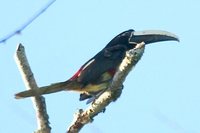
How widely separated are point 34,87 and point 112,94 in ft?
1.32

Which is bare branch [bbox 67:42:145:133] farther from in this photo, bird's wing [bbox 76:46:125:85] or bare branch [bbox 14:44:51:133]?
bird's wing [bbox 76:46:125:85]

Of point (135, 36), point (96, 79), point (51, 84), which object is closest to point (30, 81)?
point (51, 84)

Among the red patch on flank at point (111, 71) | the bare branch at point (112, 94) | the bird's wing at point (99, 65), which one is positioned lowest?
the bare branch at point (112, 94)

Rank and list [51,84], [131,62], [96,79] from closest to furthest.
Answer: [131,62] < [51,84] < [96,79]

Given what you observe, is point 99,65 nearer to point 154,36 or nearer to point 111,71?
point 111,71

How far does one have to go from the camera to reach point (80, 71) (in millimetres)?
4801

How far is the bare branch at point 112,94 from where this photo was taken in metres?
2.85

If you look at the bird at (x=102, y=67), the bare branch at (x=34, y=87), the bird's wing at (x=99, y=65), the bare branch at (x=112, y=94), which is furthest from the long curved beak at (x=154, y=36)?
the bare branch at (x=34, y=87)

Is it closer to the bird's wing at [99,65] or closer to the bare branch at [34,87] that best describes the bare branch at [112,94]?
the bare branch at [34,87]

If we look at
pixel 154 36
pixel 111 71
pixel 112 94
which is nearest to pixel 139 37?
pixel 154 36

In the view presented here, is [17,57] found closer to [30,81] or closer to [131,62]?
[30,81]

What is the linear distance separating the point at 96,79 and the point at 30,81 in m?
1.79

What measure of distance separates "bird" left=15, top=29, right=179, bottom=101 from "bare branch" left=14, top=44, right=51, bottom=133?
1.35 m

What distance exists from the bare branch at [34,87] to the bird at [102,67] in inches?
53.0
